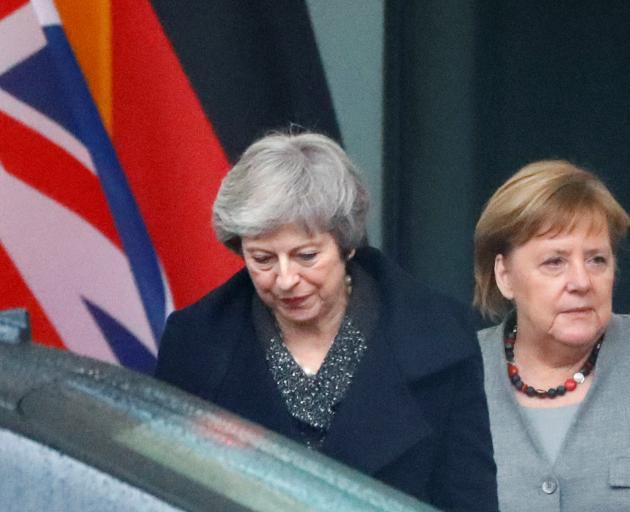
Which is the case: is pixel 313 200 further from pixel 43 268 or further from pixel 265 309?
pixel 43 268

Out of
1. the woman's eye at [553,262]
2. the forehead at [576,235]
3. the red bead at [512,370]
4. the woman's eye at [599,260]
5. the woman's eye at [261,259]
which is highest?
the woman's eye at [261,259]

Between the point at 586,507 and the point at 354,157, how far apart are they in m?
2.18

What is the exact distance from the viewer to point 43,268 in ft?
15.7

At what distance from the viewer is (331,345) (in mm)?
3426

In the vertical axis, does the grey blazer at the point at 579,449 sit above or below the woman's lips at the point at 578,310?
below

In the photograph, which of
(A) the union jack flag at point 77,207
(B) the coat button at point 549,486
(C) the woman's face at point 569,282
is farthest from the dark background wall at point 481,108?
(B) the coat button at point 549,486

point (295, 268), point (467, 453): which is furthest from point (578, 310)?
point (295, 268)

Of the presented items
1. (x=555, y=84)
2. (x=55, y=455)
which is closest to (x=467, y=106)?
(x=555, y=84)

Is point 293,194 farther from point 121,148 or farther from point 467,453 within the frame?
point 121,148

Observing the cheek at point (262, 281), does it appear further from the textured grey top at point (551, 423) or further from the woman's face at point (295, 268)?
the textured grey top at point (551, 423)

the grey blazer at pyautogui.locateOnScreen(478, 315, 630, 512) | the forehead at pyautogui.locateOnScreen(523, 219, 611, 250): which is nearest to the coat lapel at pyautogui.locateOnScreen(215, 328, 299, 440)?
the grey blazer at pyautogui.locateOnScreen(478, 315, 630, 512)

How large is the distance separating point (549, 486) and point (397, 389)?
18.5 inches

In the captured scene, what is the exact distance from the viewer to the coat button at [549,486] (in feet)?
11.8

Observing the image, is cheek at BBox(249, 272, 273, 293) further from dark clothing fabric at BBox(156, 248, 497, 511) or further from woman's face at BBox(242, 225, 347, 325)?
dark clothing fabric at BBox(156, 248, 497, 511)
